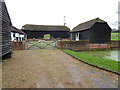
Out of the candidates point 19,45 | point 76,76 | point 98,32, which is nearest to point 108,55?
point 98,32

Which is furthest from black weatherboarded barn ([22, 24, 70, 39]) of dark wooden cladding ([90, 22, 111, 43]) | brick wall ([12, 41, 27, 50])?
brick wall ([12, 41, 27, 50])

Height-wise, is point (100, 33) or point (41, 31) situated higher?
point (41, 31)

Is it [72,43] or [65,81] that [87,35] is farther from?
[65,81]

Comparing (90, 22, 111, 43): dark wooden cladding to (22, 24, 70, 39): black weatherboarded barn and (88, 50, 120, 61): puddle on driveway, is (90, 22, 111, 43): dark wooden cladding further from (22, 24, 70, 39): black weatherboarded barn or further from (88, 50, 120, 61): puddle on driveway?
(22, 24, 70, 39): black weatherboarded barn

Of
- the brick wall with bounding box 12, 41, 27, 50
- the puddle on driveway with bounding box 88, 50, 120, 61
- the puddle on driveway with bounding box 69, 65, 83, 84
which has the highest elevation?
the brick wall with bounding box 12, 41, 27, 50

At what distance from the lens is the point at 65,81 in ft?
14.1

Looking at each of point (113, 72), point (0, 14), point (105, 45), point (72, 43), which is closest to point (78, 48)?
point (72, 43)

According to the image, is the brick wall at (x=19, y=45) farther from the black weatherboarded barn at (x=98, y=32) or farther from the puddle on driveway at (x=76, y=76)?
the black weatherboarded barn at (x=98, y=32)

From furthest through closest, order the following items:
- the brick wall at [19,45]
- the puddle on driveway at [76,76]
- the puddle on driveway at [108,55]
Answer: the brick wall at [19,45], the puddle on driveway at [108,55], the puddle on driveway at [76,76]

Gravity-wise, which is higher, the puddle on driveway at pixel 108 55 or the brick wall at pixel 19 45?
the brick wall at pixel 19 45

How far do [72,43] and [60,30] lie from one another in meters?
20.7

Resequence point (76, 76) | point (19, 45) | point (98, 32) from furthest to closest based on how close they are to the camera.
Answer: point (98, 32) < point (19, 45) < point (76, 76)

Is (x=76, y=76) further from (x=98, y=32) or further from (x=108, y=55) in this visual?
(x=98, y=32)

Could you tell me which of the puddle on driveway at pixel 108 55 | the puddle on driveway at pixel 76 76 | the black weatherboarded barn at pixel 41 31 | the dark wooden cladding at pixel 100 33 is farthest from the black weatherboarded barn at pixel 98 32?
the black weatherboarded barn at pixel 41 31
